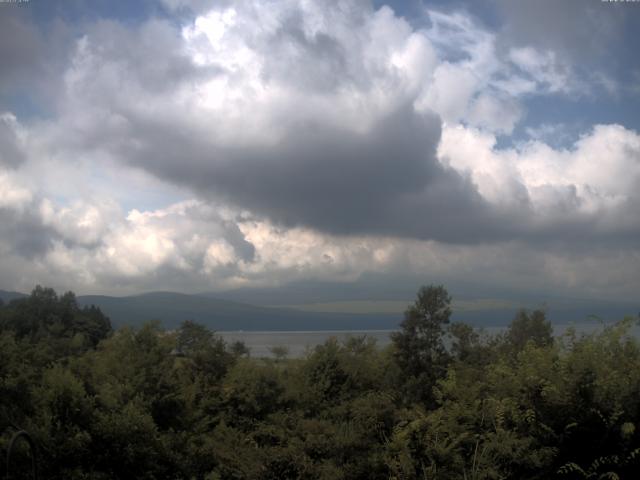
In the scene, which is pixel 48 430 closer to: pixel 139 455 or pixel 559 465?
pixel 139 455

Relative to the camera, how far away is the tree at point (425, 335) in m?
23.7

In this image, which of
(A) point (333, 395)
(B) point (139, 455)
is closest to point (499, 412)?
(B) point (139, 455)

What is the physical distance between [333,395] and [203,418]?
4.41 metres

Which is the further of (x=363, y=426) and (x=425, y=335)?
(x=425, y=335)

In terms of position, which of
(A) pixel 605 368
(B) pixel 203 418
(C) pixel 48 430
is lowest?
(B) pixel 203 418

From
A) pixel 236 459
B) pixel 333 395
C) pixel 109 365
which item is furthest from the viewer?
pixel 333 395

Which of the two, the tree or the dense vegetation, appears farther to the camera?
the tree

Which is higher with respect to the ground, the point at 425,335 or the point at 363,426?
the point at 425,335

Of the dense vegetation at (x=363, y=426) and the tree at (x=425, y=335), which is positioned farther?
the tree at (x=425, y=335)

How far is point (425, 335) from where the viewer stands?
78.8ft

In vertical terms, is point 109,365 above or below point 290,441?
above

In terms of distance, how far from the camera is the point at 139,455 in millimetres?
11570

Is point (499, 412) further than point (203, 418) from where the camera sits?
No

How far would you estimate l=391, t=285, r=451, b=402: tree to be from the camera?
933 inches
